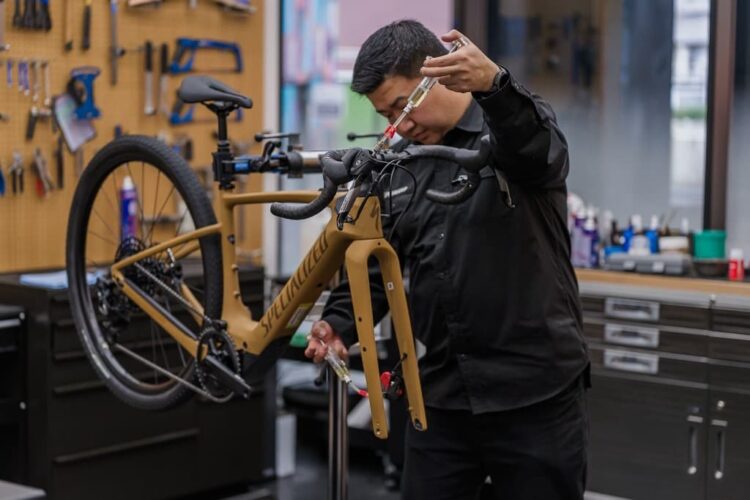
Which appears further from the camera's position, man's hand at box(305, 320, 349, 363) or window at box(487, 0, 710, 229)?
window at box(487, 0, 710, 229)

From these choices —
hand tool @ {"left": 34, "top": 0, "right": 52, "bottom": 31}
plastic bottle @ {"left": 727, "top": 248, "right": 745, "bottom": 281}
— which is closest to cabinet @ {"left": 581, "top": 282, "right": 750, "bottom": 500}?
plastic bottle @ {"left": 727, "top": 248, "right": 745, "bottom": 281}

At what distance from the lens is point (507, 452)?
2049 mm

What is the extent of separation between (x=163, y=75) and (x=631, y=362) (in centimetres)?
196

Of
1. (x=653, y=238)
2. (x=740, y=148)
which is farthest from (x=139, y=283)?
(x=740, y=148)

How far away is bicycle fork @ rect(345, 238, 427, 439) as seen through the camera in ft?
6.21

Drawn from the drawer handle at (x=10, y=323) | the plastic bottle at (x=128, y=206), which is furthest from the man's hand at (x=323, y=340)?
the plastic bottle at (x=128, y=206)

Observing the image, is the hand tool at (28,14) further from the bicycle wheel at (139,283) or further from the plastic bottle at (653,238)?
the plastic bottle at (653,238)

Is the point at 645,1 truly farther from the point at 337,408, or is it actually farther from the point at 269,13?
the point at 337,408

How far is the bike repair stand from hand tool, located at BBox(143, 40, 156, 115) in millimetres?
1887

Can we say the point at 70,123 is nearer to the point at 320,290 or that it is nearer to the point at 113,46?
the point at 113,46

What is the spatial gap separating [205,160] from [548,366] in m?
2.50

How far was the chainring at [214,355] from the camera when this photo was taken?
2240mm

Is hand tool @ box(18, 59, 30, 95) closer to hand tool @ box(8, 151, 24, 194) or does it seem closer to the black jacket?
hand tool @ box(8, 151, 24, 194)

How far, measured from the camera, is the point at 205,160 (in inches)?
168
